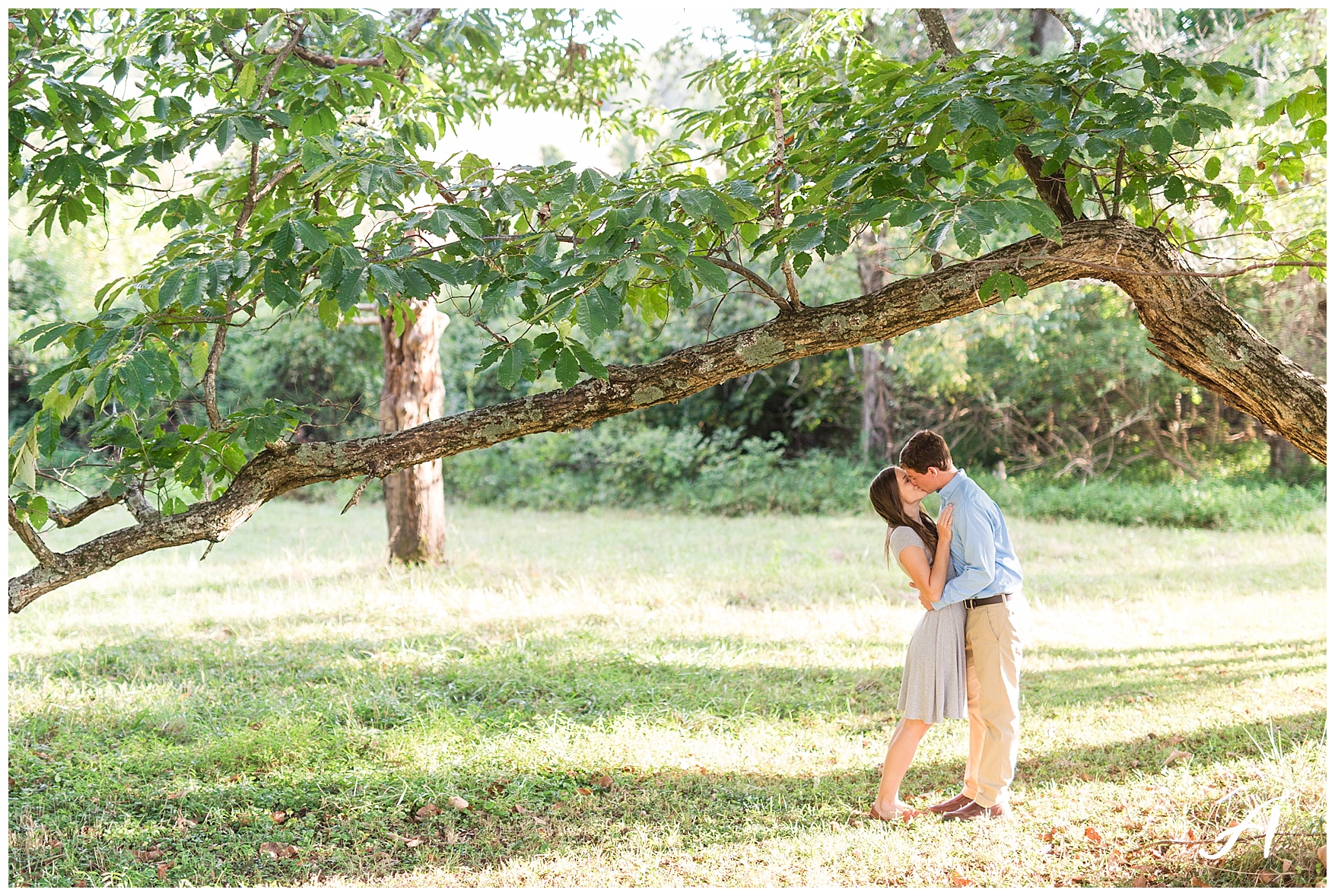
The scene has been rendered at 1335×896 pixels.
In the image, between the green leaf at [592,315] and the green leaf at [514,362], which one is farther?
the green leaf at [514,362]

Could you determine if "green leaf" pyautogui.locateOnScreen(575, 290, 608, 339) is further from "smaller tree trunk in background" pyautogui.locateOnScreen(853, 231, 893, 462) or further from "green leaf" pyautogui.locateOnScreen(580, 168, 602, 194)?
"smaller tree trunk in background" pyautogui.locateOnScreen(853, 231, 893, 462)

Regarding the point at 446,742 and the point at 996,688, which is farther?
the point at 446,742

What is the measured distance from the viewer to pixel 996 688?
3451 mm

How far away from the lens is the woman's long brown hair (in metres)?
3.58

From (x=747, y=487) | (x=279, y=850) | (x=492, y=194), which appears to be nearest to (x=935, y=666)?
(x=492, y=194)

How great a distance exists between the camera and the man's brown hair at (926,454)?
3.52 m

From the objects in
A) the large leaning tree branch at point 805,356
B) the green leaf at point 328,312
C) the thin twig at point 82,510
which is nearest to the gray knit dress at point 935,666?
the large leaning tree branch at point 805,356

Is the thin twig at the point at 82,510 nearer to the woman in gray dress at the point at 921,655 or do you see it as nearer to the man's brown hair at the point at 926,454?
the woman in gray dress at the point at 921,655

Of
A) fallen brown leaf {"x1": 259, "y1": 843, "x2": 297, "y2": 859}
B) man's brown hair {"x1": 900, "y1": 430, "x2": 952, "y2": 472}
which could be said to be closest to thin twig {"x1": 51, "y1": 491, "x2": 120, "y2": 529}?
fallen brown leaf {"x1": 259, "y1": 843, "x2": 297, "y2": 859}

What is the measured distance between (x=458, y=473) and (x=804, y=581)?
8.83 meters

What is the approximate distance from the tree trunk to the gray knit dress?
17.1ft

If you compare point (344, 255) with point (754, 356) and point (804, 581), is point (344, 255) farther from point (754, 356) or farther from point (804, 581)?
point (804, 581)

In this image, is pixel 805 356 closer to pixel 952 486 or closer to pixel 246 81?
pixel 952 486

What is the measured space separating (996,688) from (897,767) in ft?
1.51
